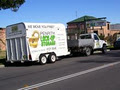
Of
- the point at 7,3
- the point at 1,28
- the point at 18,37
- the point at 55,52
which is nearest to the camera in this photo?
the point at 18,37

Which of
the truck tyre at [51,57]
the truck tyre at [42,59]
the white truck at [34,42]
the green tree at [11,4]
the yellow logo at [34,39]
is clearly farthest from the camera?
the green tree at [11,4]

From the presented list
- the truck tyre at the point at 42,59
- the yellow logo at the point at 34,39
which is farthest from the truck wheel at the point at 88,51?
the yellow logo at the point at 34,39

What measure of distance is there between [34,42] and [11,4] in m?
7.27

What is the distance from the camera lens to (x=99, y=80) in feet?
35.7

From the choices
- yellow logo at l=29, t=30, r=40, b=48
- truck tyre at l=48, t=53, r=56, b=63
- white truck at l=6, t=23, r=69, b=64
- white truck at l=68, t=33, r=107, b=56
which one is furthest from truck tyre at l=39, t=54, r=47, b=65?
white truck at l=68, t=33, r=107, b=56

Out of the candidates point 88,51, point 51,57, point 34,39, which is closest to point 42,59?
point 51,57

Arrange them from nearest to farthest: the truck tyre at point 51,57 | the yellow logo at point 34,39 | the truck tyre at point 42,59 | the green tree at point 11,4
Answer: the yellow logo at point 34,39 → the truck tyre at point 42,59 → the truck tyre at point 51,57 → the green tree at point 11,4

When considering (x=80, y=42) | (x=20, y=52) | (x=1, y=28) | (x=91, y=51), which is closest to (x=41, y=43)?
(x=20, y=52)

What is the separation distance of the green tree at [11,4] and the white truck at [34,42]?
4.64m

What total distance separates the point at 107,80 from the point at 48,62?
9814 mm

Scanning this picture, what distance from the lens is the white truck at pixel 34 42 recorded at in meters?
18.7

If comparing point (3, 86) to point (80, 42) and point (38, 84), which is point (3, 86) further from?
point (80, 42)

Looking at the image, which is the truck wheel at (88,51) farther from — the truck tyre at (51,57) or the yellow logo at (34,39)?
the yellow logo at (34,39)

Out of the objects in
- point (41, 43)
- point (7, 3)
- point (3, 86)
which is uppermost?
point (7, 3)
